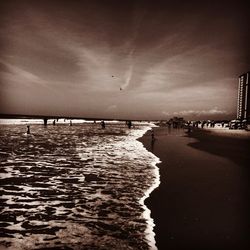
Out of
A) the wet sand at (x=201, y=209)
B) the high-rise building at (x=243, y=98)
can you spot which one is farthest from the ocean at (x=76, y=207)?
the high-rise building at (x=243, y=98)

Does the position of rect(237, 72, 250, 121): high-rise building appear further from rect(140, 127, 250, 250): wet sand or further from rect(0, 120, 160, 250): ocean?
rect(0, 120, 160, 250): ocean

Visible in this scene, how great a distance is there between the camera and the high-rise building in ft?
504

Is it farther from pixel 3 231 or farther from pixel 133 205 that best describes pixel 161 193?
pixel 3 231

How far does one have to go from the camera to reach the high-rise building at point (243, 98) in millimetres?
153725

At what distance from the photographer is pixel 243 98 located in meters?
162

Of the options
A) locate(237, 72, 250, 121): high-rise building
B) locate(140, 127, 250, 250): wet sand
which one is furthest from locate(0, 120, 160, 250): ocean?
locate(237, 72, 250, 121): high-rise building

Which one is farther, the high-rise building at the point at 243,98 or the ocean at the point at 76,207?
the high-rise building at the point at 243,98

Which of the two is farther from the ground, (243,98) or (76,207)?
(243,98)

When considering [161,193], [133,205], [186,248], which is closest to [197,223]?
[186,248]

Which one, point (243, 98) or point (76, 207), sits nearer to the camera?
point (76, 207)

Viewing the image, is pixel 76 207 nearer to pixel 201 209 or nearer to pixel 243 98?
pixel 201 209

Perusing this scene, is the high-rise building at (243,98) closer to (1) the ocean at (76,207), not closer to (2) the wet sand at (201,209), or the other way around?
(2) the wet sand at (201,209)

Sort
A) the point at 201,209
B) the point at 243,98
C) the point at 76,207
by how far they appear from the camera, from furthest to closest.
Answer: the point at 243,98 → the point at 76,207 → the point at 201,209

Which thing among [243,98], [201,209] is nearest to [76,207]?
[201,209]
